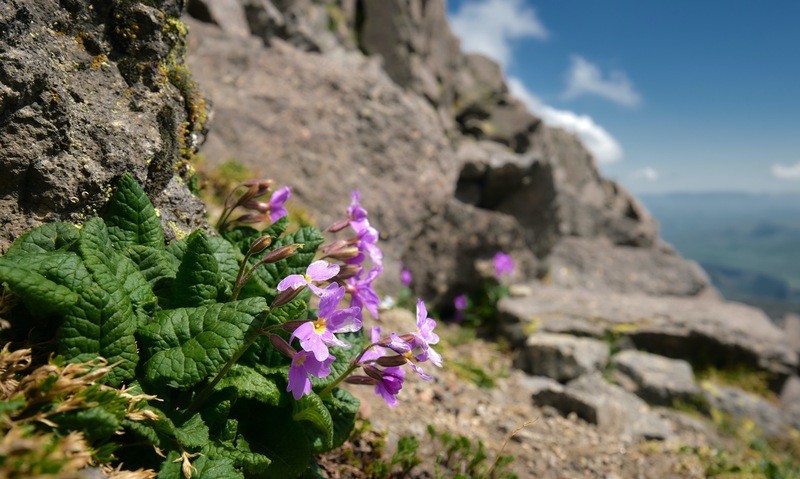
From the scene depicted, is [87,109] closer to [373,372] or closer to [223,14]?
[373,372]

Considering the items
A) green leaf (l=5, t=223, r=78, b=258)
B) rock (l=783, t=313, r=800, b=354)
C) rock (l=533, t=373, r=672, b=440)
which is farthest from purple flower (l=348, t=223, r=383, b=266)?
rock (l=783, t=313, r=800, b=354)

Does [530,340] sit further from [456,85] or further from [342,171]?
[456,85]

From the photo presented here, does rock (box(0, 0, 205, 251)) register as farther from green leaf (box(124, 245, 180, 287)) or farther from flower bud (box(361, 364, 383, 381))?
flower bud (box(361, 364, 383, 381))

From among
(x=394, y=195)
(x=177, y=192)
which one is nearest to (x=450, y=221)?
(x=394, y=195)

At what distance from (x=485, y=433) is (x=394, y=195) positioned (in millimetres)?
4213

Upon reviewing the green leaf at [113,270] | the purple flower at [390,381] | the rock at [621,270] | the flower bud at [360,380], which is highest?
the rock at [621,270]

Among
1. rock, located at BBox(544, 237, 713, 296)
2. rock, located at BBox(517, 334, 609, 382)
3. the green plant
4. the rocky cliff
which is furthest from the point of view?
rock, located at BBox(544, 237, 713, 296)

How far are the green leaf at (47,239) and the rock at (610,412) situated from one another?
491 cm

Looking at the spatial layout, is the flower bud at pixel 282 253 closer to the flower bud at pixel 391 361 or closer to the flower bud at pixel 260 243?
the flower bud at pixel 260 243

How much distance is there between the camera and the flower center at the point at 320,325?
2012mm

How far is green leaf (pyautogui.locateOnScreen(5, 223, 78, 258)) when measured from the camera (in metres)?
2.13

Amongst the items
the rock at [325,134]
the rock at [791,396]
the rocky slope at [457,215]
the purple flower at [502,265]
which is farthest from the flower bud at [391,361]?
the rock at [791,396]

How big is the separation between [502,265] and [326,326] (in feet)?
25.5

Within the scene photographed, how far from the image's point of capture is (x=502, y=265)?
950 centimetres
